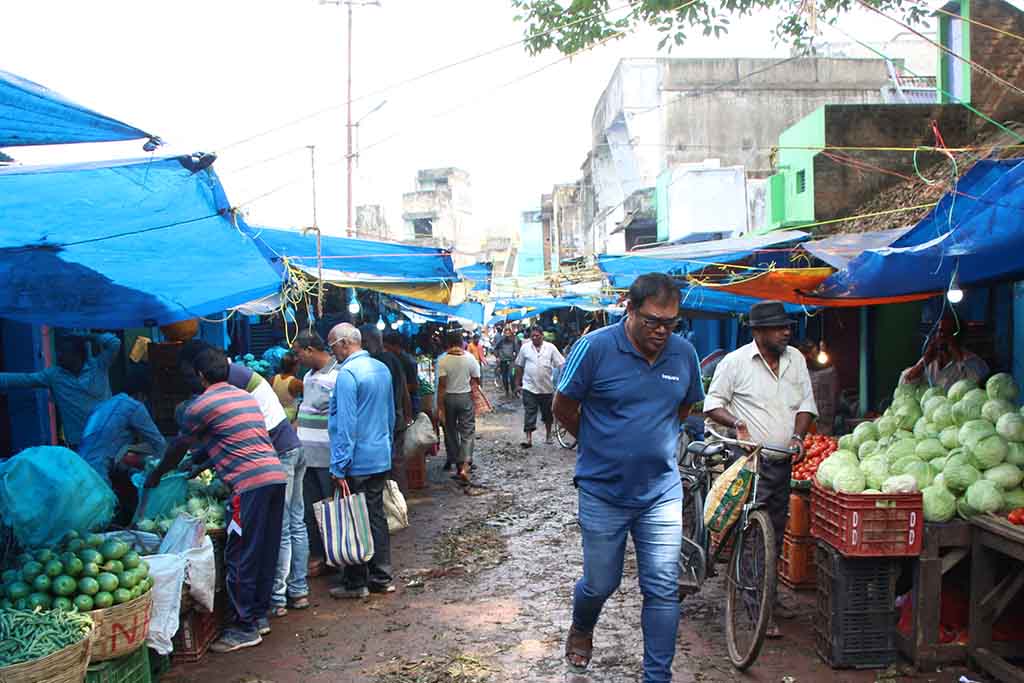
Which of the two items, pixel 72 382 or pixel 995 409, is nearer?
pixel 995 409

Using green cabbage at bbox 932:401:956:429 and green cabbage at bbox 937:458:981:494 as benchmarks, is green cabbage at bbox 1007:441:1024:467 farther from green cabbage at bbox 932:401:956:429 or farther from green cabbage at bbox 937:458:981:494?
green cabbage at bbox 932:401:956:429

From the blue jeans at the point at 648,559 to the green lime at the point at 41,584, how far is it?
104 inches

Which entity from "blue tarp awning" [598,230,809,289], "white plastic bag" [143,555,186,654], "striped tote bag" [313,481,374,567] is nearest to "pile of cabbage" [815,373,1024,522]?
"blue tarp awning" [598,230,809,289]

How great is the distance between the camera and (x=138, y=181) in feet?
12.3

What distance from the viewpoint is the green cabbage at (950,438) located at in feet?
16.9

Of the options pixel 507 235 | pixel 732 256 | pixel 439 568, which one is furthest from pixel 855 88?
pixel 507 235

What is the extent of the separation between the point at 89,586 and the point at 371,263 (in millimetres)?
4349

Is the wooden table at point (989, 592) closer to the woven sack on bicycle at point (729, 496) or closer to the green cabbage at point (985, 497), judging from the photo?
the green cabbage at point (985, 497)

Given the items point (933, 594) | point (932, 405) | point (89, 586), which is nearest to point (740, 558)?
point (933, 594)

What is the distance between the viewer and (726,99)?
24.5 m

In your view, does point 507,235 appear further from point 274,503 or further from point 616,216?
point 274,503

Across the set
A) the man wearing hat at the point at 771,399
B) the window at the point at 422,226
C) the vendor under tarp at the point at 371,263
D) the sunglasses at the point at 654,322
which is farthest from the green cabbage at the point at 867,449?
the window at the point at 422,226

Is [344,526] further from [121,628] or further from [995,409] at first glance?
[995,409]

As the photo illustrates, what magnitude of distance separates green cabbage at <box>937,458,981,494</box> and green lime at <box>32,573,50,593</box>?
484cm
